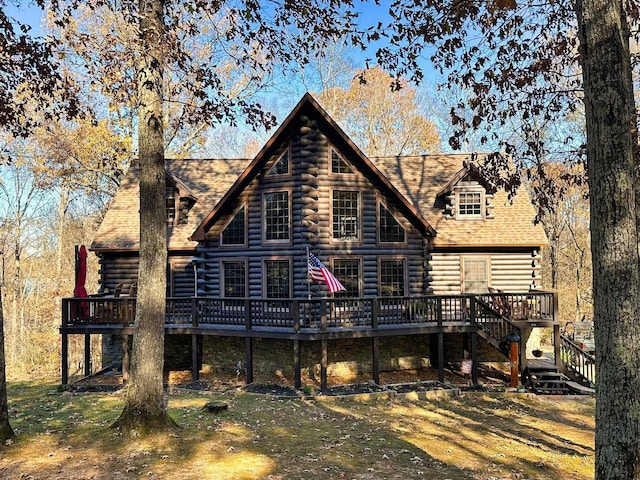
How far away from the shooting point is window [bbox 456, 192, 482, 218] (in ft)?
71.5

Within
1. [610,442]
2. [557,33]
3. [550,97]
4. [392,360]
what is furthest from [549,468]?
[392,360]

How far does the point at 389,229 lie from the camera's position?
1986 centimetres

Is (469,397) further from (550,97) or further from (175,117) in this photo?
(175,117)

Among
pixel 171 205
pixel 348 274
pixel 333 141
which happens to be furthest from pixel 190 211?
pixel 348 274

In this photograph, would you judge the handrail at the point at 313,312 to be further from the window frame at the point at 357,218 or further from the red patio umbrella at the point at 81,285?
the window frame at the point at 357,218

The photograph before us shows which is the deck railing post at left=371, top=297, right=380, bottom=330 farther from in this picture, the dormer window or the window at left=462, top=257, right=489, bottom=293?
the dormer window

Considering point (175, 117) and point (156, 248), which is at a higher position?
point (175, 117)

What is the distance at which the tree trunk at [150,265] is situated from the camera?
10.1 m

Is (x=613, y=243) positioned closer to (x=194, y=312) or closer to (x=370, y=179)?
(x=370, y=179)

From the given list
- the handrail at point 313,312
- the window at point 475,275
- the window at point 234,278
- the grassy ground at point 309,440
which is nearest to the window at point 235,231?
the window at point 234,278

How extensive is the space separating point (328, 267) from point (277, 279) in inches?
79.6

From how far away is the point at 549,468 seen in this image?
388 inches

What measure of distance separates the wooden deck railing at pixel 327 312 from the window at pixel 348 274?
29.0 inches

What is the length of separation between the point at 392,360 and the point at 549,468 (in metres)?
10.3
